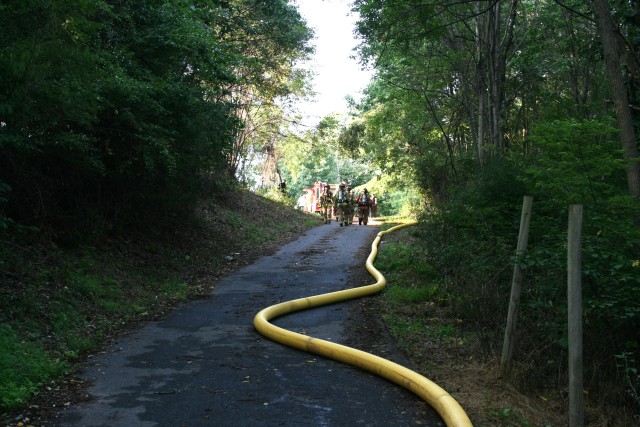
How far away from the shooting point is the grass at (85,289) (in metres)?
5.84

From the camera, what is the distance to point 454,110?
20.4 m

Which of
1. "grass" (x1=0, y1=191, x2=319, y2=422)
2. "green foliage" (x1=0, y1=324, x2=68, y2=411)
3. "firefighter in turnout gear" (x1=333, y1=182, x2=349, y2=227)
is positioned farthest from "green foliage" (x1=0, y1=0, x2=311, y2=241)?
"firefighter in turnout gear" (x1=333, y1=182, x2=349, y2=227)

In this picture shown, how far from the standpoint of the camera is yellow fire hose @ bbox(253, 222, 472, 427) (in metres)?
4.64

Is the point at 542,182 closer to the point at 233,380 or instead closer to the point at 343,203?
the point at 233,380

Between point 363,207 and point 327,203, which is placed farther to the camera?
point 327,203

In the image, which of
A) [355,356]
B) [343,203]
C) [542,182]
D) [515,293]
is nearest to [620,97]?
[542,182]

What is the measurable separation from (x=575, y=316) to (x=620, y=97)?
15.2 feet

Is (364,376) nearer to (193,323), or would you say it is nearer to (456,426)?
(456,426)

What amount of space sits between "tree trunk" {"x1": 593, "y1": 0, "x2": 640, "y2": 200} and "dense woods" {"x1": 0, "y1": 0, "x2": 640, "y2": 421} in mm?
20

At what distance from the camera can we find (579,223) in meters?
4.43

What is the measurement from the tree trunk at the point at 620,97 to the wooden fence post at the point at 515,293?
8.62 feet

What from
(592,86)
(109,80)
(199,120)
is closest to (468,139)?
(592,86)

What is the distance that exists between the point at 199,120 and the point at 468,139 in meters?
16.0

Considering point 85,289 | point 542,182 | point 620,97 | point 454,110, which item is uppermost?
point 454,110
